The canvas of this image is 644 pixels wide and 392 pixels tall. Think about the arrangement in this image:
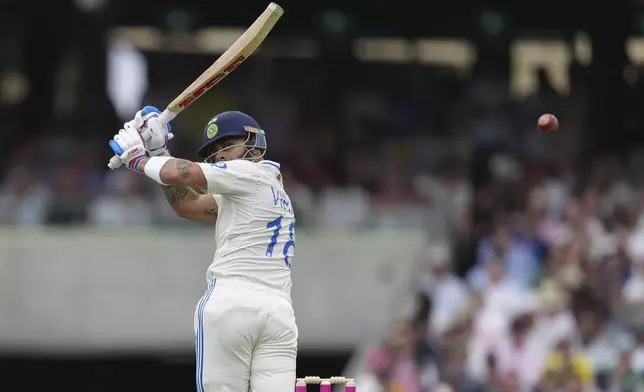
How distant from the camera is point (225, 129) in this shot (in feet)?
24.9

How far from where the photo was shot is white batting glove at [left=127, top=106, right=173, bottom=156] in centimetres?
771

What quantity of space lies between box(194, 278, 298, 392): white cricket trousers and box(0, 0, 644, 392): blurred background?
5.09 meters

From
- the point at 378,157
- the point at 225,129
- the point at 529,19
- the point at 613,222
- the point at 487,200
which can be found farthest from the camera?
the point at 529,19

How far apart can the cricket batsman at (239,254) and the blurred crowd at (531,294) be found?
4.99 meters

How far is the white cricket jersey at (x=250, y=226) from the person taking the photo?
7.40 metres

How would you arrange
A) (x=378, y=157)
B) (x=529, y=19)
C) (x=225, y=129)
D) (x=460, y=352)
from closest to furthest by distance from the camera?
1. (x=225, y=129)
2. (x=460, y=352)
3. (x=378, y=157)
4. (x=529, y=19)

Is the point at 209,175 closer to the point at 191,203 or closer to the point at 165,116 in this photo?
the point at 165,116

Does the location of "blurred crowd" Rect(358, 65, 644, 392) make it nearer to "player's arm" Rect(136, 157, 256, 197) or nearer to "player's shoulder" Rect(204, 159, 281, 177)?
"player's shoulder" Rect(204, 159, 281, 177)

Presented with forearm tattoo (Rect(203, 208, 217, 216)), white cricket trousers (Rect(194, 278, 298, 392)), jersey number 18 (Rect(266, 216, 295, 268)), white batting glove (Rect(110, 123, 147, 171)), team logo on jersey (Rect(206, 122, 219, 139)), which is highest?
team logo on jersey (Rect(206, 122, 219, 139))

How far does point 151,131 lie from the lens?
25.3 feet

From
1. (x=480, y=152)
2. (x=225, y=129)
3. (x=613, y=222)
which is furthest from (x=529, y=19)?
(x=225, y=129)

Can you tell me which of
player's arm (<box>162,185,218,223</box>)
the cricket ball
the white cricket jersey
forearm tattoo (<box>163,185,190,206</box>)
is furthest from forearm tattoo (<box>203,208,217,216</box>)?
the cricket ball

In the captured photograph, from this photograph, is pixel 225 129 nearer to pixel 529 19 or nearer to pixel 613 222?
pixel 613 222

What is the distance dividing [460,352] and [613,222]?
2078 millimetres
